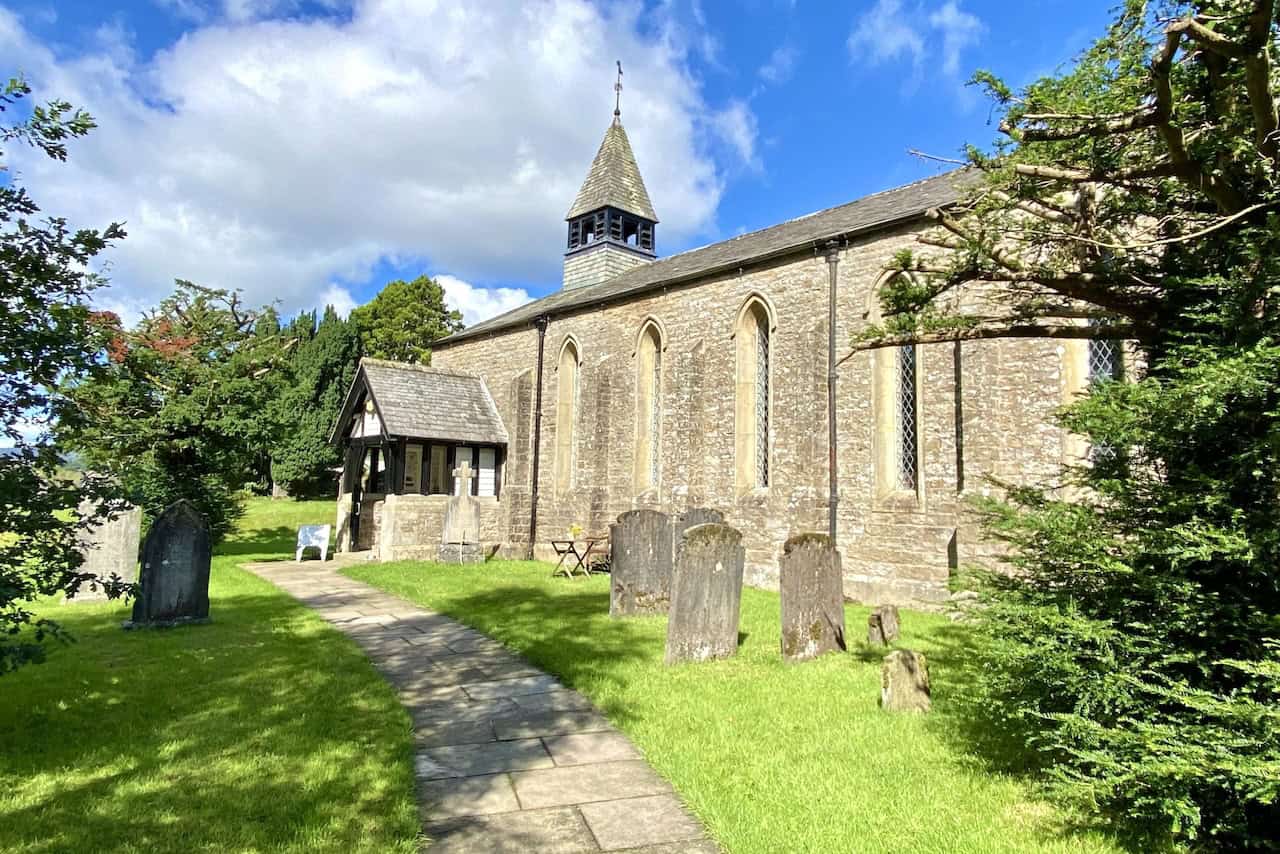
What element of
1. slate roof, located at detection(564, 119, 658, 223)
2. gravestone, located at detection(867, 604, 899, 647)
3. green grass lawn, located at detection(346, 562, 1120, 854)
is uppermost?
slate roof, located at detection(564, 119, 658, 223)

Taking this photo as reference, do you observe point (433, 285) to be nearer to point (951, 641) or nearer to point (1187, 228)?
point (951, 641)

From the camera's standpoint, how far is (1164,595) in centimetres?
367

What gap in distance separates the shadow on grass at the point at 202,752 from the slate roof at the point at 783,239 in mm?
10141

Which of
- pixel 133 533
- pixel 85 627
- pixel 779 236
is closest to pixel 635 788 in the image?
pixel 85 627

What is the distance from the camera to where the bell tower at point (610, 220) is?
25922mm

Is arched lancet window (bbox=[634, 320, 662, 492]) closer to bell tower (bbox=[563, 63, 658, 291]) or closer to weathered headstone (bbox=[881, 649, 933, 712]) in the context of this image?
bell tower (bbox=[563, 63, 658, 291])

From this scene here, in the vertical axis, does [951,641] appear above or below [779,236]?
below

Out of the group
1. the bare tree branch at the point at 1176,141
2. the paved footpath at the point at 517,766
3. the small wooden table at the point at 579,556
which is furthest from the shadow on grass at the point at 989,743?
the small wooden table at the point at 579,556

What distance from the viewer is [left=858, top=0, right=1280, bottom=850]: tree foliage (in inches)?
131

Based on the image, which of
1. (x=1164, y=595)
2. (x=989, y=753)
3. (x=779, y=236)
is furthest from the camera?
(x=779, y=236)

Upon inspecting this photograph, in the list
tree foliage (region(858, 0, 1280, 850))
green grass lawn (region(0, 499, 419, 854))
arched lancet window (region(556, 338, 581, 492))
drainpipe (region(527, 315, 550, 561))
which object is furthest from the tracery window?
drainpipe (region(527, 315, 550, 561))

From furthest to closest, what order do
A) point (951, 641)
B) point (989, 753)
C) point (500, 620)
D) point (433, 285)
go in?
point (433, 285) → point (500, 620) → point (951, 641) → point (989, 753)

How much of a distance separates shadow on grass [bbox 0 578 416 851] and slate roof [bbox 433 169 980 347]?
Result: 1014 centimetres

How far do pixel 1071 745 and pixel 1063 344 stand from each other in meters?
8.41
